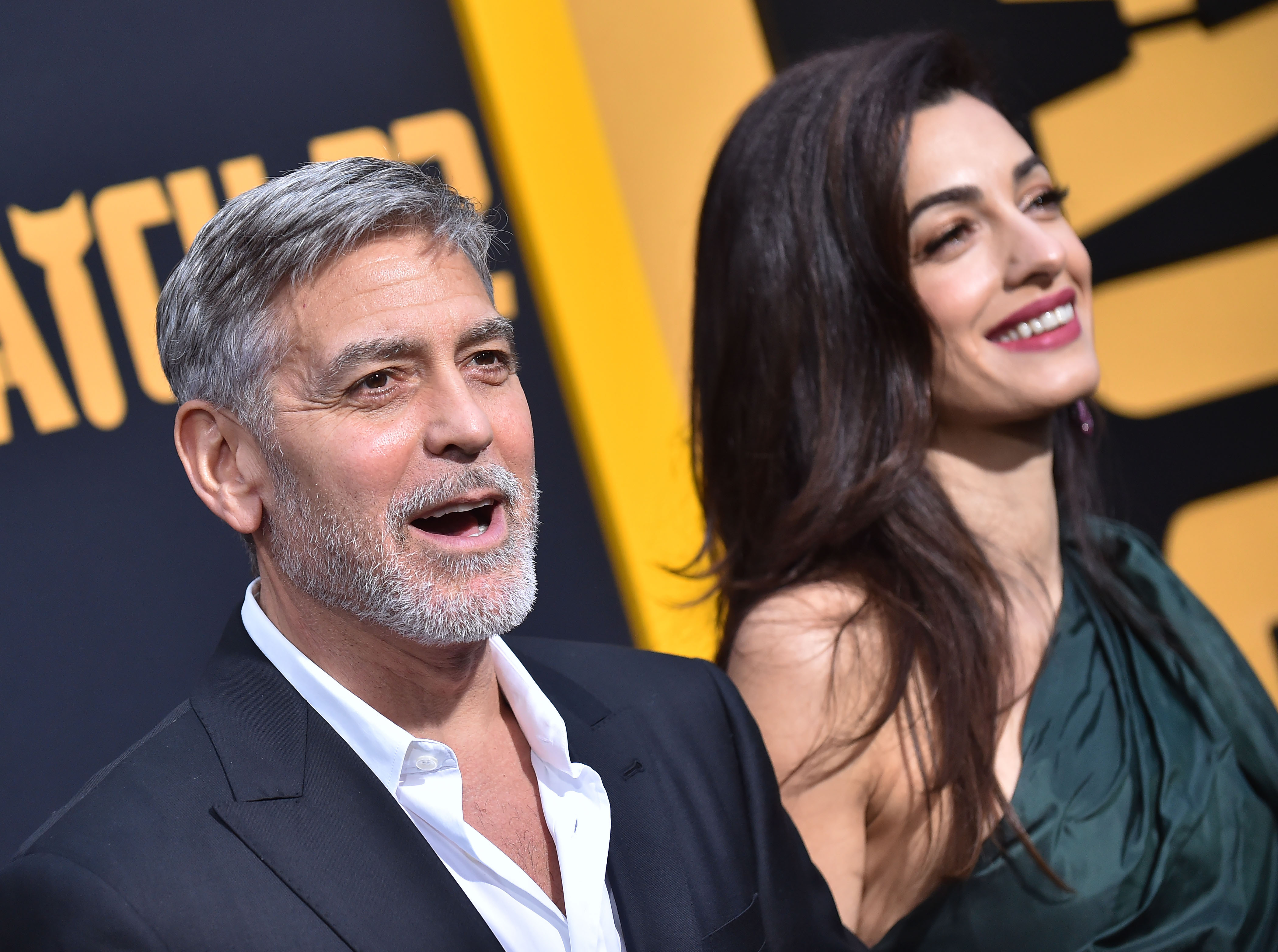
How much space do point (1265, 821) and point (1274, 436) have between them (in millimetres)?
1482

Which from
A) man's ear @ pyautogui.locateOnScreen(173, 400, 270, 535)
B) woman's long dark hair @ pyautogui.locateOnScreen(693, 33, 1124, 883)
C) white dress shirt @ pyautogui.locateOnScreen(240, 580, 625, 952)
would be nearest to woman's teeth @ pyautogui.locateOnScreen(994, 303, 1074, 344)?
woman's long dark hair @ pyautogui.locateOnScreen(693, 33, 1124, 883)

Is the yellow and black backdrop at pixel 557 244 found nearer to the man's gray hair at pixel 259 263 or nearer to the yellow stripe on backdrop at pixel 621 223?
the yellow stripe on backdrop at pixel 621 223

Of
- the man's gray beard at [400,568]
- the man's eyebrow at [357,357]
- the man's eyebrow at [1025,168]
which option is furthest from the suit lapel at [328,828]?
the man's eyebrow at [1025,168]

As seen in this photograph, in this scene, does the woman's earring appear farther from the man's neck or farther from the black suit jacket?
the man's neck

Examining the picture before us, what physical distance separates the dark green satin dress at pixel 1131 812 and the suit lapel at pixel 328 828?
0.88m

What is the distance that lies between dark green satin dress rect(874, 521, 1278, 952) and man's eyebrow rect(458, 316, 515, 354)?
3.43 feet

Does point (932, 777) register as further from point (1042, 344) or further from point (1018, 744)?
point (1042, 344)

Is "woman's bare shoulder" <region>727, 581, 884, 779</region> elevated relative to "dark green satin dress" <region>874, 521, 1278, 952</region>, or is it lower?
elevated

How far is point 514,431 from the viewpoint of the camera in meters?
1.45

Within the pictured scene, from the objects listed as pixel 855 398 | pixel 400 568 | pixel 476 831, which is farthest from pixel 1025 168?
pixel 476 831

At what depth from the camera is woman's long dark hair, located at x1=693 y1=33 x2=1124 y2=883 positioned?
6.07 feet

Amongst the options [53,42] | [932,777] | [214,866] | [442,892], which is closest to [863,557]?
[932,777]

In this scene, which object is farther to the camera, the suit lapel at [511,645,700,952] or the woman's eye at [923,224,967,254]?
the woman's eye at [923,224,967,254]

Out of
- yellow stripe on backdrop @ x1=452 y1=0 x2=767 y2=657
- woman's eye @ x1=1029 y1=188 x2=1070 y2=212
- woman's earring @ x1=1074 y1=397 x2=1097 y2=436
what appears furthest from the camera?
yellow stripe on backdrop @ x1=452 y1=0 x2=767 y2=657
